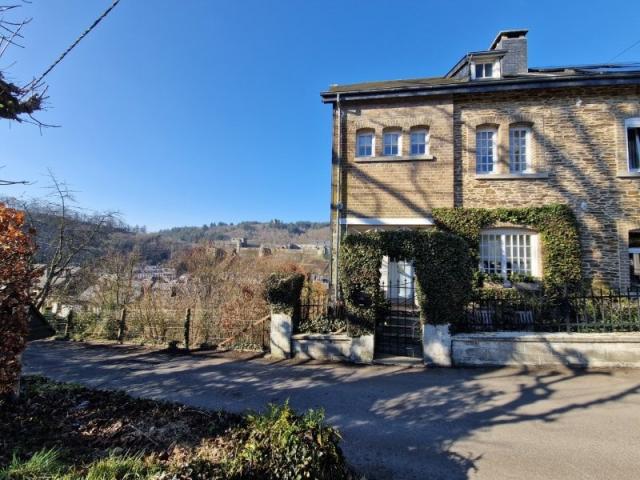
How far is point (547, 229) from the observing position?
11117mm

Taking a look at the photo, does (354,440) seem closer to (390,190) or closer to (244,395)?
(244,395)

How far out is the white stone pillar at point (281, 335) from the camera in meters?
8.20

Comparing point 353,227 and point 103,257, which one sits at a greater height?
point 353,227

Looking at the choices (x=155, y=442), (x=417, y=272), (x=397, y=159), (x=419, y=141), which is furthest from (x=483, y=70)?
(x=155, y=442)

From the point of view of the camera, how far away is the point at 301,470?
9.08 ft

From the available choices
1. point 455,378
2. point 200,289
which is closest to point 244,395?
point 455,378

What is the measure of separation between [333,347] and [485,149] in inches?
368

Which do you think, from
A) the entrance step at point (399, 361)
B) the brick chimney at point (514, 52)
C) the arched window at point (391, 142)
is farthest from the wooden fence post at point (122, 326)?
the brick chimney at point (514, 52)

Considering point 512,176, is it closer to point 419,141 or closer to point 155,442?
point 419,141

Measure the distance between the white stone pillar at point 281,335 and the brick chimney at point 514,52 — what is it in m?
12.6

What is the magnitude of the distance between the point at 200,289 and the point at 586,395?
37.4 ft

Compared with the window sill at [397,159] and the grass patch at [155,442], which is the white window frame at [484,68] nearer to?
the window sill at [397,159]

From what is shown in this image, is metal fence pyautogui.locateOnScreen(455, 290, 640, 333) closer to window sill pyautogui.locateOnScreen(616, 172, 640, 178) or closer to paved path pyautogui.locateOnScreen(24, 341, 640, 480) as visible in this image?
paved path pyautogui.locateOnScreen(24, 341, 640, 480)

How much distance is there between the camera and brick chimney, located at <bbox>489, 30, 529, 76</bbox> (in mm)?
13109
